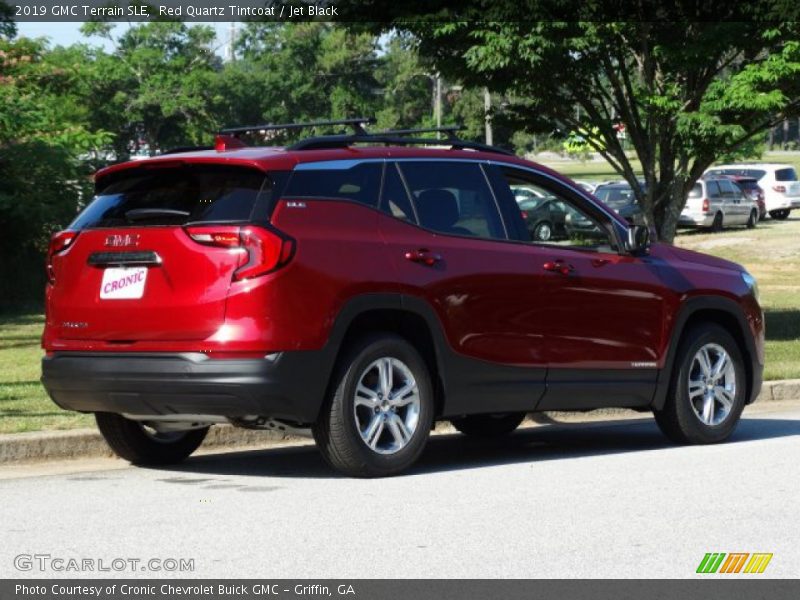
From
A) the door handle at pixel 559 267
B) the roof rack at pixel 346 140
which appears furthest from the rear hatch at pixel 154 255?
the door handle at pixel 559 267

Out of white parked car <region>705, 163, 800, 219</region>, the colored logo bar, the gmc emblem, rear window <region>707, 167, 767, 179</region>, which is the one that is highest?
the gmc emblem

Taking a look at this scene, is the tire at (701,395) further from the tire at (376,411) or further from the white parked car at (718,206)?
the white parked car at (718,206)

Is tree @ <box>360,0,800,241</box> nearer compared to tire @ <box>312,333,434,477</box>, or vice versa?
tire @ <box>312,333,434,477</box>

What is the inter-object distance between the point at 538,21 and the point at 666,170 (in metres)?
3.55

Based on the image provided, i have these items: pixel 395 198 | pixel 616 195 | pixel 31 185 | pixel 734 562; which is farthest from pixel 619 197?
pixel 734 562

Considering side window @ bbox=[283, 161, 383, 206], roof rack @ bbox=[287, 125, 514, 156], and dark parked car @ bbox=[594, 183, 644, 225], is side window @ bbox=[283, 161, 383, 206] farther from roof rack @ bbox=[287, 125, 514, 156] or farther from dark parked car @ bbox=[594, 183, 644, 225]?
dark parked car @ bbox=[594, 183, 644, 225]

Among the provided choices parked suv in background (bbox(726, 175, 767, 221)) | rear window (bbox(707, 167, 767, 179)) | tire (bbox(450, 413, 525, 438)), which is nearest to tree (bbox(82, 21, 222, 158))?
rear window (bbox(707, 167, 767, 179))

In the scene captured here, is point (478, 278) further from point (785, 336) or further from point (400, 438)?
point (785, 336)

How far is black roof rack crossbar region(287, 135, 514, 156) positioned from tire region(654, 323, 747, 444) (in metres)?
1.87

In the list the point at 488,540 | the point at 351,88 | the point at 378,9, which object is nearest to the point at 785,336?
the point at 378,9

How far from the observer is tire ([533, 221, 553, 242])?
9328 mm

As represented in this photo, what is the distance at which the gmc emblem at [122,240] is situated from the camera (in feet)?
27.4

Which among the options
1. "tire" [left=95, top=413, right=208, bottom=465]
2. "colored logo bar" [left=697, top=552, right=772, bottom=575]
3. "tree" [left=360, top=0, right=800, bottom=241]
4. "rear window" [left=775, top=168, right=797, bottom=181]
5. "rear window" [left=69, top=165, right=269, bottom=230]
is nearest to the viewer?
"colored logo bar" [left=697, top=552, right=772, bottom=575]

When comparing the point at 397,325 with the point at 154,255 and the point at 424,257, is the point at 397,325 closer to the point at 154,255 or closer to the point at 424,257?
the point at 424,257
